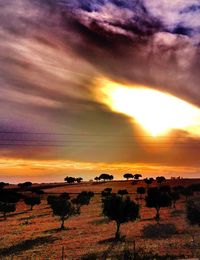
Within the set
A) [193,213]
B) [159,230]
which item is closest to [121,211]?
[159,230]

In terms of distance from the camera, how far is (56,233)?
81438 millimetres

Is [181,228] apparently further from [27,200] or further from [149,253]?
[27,200]

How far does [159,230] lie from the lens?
78750mm

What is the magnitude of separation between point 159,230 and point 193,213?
11217mm

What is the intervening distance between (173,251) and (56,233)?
33.9 metres

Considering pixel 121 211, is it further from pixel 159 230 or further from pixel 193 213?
pixel 193 213

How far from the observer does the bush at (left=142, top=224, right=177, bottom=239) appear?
72931mm

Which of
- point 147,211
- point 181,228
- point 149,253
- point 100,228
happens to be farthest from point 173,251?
point 147,211

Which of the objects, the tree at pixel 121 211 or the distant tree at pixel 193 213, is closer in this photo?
the distant tree at pixel 193 213

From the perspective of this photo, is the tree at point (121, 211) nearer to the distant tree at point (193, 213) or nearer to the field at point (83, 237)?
the field at point (83, 237)

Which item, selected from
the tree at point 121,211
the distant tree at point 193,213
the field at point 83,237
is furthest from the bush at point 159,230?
the distant tree at point 193,213

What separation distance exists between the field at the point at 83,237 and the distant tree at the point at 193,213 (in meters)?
2.68

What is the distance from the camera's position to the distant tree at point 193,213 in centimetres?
6975

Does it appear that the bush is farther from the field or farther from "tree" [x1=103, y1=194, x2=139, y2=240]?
"tree" [x1=103, y1=194, x2=139, y2=240]
